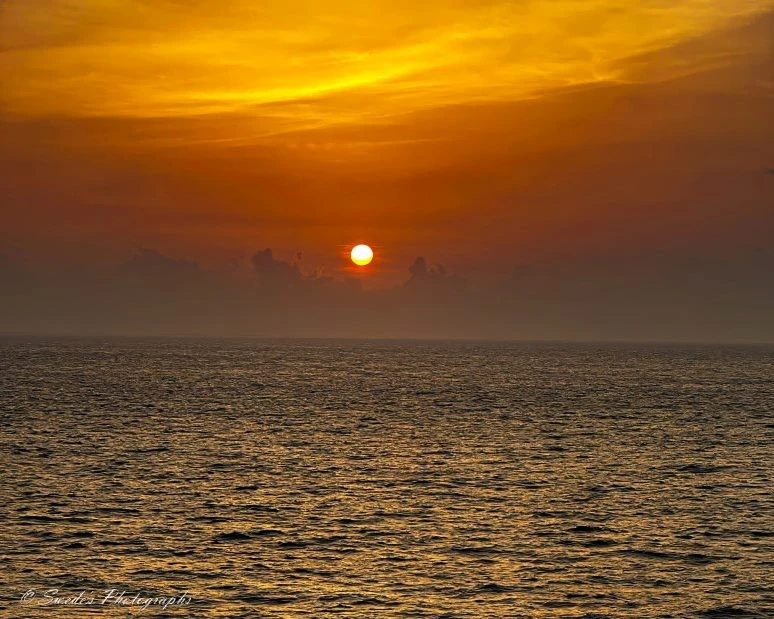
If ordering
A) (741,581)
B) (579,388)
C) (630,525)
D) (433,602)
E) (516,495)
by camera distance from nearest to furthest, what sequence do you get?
1. (433,602)
2. (741,581)
3. (630,525)
4. (516,495)
5. (579,388)

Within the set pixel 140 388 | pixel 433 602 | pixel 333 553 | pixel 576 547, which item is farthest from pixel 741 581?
pixel 140 388

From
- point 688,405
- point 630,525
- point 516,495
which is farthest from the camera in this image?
point 688,405

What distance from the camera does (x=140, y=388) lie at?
18075cm

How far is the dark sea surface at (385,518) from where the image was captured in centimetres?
4316

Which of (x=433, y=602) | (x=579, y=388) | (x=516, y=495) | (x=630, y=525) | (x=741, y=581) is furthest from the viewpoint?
(x=579, y=388)

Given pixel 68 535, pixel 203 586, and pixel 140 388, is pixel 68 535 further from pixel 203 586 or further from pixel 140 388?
pixel 140 388

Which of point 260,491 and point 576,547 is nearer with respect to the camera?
point 576,547

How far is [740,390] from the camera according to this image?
19662 centimetres

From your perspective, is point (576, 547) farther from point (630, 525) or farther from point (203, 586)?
point (203, 586)

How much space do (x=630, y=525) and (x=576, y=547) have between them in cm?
728

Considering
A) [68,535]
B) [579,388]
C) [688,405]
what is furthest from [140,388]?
[68,535]

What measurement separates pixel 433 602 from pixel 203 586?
11.0 metres

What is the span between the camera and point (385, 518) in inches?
2311

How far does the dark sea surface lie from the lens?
43.2 meters
